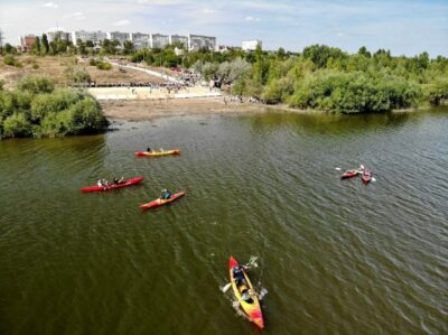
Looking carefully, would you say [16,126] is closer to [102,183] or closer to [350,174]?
[102,183]

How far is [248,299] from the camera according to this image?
2302 centimetres

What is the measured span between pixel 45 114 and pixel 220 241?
157ft

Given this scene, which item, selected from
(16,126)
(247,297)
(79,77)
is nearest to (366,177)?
(247,297)

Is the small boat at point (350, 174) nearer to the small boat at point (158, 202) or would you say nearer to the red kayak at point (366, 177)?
the red kayak at point (366, 177)

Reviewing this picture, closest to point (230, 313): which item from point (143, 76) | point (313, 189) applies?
point (313, 189)

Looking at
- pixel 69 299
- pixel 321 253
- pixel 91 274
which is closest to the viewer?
pixel 69 299

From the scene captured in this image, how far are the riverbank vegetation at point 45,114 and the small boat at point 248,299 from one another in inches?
1903

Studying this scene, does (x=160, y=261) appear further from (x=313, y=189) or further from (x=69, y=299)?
(x=313, y=189)

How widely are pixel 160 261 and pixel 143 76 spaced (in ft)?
406

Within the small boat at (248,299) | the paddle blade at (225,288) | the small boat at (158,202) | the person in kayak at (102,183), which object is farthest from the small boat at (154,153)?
the paddle blade at (225,288)

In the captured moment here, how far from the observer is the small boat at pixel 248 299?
2166 cm

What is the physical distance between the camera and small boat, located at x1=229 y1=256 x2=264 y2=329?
21.7 meters

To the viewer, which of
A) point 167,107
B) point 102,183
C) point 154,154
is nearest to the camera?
point 102,183

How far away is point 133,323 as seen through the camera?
866 inches
